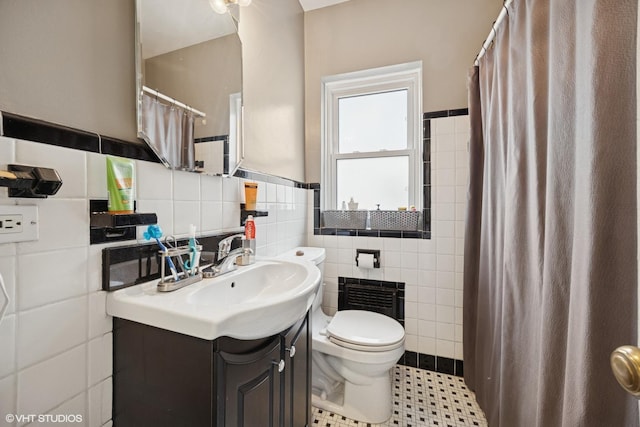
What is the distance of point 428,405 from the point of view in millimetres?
1427

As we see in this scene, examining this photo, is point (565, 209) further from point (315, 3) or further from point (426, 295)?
Result: point (315, 3)

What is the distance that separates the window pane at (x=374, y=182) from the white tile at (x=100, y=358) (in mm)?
1617

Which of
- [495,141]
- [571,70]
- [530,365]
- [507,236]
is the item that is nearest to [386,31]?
[495,141]

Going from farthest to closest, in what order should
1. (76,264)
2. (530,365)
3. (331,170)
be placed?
1. (331,170)
2. (530,365)
3. (76,264)

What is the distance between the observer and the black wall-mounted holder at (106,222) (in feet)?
2.14

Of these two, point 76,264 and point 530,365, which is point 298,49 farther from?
point 530,365

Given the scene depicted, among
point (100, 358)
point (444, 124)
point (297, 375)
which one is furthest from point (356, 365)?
point (444, 124)

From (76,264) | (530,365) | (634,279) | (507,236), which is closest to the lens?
(634,279)

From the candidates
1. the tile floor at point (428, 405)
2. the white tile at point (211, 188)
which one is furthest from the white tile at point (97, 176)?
the tile floor at point (428, 405)

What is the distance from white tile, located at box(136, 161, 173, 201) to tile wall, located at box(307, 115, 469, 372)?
1.42 m

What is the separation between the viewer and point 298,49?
1.94 meters

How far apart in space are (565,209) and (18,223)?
129 cm

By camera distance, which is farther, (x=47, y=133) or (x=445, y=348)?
(x=445, y=348)

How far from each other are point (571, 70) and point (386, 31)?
4.84 ft
